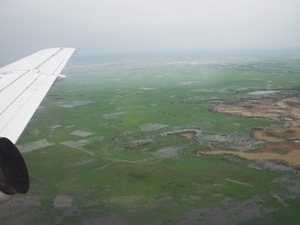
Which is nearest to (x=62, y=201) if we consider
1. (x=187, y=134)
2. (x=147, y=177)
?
(x=147, y=177)

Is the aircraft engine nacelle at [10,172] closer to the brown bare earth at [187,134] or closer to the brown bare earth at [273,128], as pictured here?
the brown bare earth at [273,128]

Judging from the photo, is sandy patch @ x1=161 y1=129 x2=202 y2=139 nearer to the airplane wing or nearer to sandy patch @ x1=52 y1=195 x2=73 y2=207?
sandy patch @ x1=52 y1=195 x2=73 y2=207

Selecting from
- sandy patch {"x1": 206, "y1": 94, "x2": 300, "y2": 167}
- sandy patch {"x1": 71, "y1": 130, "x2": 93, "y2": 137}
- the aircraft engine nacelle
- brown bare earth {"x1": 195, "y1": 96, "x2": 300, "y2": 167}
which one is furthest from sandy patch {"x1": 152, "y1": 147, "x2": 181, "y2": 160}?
the aircraft engine nacelle

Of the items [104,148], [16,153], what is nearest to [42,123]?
[104,148]

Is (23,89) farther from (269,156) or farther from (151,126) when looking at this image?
(151,126)

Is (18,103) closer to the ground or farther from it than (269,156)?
farther from it
